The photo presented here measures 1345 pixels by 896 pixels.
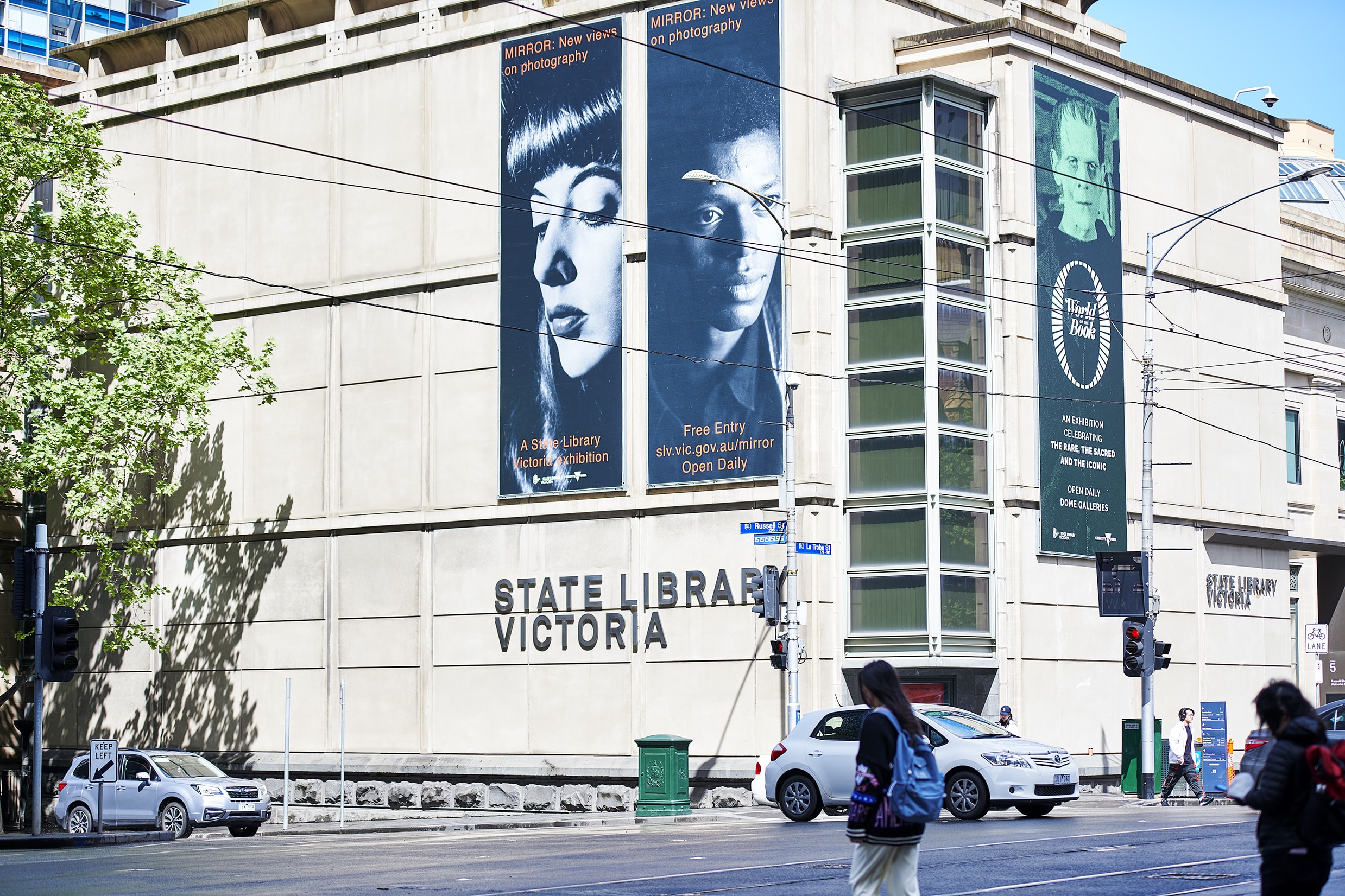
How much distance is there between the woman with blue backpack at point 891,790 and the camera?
9594mm

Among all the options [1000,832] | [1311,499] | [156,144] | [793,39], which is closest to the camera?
[1000,832]

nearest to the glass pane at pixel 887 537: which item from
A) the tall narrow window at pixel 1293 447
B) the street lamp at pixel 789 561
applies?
the street lamp at pixel 789 561

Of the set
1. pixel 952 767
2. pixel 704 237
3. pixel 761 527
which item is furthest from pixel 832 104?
pixel 952 767

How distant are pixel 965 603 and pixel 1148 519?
3.72m

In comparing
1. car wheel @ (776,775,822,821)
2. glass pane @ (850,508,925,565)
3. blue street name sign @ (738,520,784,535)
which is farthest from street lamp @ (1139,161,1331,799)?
car wheel @ (776,775,822,821)

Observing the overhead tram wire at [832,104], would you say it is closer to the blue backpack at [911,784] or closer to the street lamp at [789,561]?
the street lamp at [789,561]

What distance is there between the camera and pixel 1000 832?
20453mm

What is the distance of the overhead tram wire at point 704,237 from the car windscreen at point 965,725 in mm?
10888

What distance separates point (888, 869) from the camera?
32.1 ft

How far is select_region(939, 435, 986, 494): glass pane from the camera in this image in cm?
3303

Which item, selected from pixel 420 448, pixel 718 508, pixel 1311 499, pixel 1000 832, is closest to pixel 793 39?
pixel 718 508

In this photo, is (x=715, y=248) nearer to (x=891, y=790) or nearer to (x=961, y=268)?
(x=961, y=268)

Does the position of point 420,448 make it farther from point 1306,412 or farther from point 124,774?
point 1306,412

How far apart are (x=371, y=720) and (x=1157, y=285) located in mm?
19321
